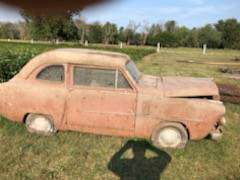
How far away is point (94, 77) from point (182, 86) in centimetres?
149

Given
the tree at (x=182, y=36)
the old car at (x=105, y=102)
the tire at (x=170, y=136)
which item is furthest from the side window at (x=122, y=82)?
the tree at (x=182, y=36)

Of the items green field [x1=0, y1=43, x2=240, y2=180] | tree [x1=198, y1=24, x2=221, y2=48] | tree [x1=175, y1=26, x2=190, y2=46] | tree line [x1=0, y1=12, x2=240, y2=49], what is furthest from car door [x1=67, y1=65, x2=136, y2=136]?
tree [x1=198, y1=24, x2=221, y2=48]

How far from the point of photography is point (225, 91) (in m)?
9.88

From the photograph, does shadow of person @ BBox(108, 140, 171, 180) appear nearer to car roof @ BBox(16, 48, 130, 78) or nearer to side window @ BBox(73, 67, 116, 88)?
side window @ BBox(73, 67, 116, 88)

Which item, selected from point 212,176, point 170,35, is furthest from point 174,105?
point 170,35

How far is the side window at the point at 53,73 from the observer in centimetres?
541

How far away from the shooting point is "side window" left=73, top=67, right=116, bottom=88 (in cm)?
533

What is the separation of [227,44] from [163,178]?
54.6m

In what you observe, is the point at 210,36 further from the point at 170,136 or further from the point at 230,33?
the point at 170,136

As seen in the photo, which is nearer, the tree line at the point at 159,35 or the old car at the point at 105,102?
the old car at the point at 105,102

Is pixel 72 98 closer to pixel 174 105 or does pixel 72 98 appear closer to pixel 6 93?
pixel 6 93

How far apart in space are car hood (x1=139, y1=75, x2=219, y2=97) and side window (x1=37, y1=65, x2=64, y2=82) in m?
1.34

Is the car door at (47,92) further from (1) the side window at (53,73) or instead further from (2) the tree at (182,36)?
(2) the tree at (182,36)

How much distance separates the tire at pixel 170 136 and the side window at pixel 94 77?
Result: 1.09 m
